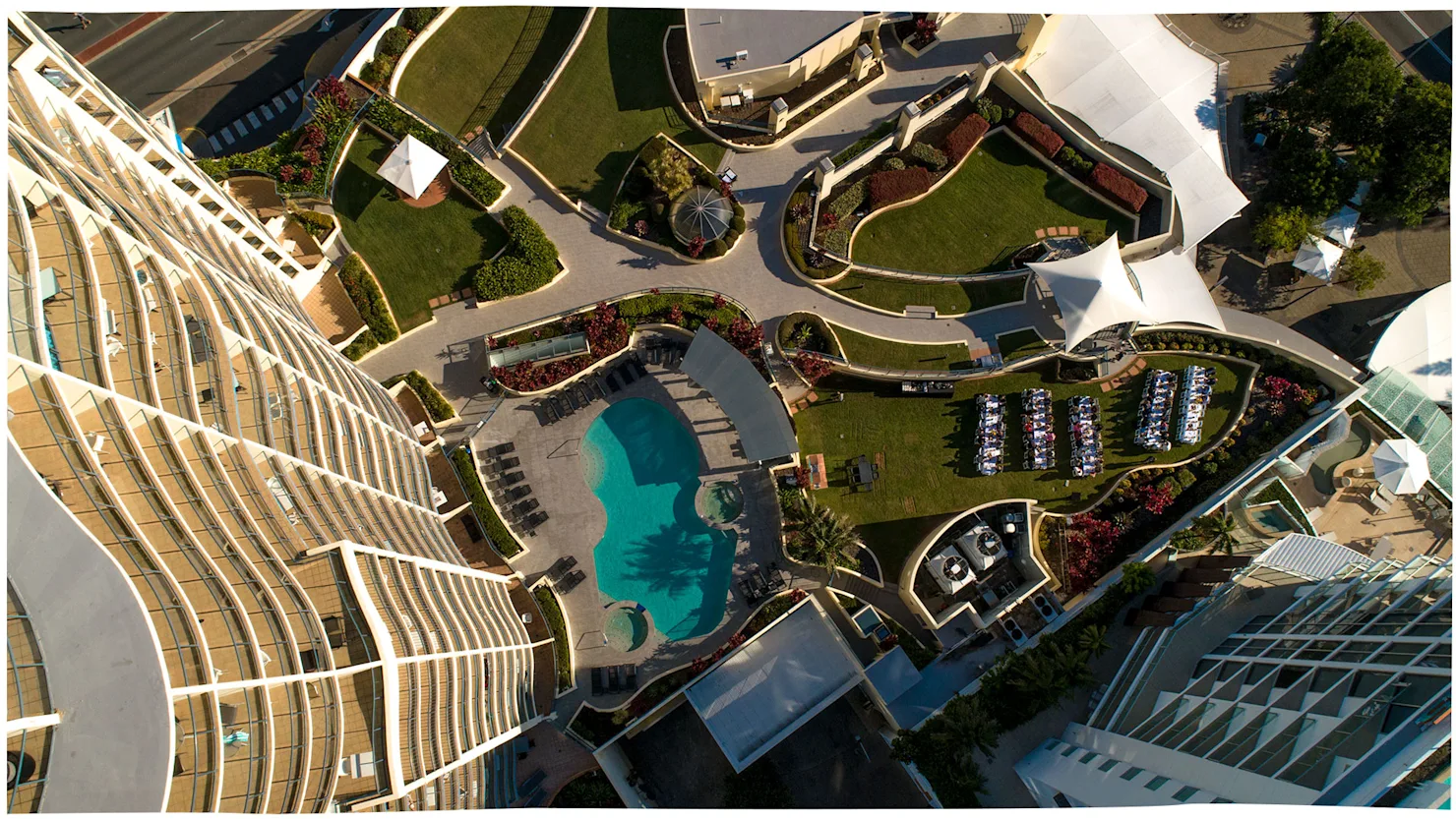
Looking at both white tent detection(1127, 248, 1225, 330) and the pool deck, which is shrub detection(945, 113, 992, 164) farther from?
the pool deck

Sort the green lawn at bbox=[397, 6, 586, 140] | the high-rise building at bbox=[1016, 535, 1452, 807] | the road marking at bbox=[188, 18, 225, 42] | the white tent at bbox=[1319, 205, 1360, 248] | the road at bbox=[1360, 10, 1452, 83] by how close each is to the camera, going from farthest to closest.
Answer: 1. the road marking at bbox=[188, 18, 225, 42]
2. the green lawn at bbox=[397, 6, 586, 140]
3. the road at bbox=[1360, 10, 1452, 83]
4. the white tent at bbox=[1319, 205, 1360, 248]
5. the high-rise building at bbox=[1016, 535, 1452, 807]

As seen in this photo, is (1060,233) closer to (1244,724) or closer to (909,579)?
(909,579)

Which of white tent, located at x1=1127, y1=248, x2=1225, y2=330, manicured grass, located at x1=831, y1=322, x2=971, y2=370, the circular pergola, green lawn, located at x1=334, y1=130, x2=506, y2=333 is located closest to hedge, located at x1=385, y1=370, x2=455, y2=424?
green lawn, located at x1=334, y1=130, x2=506, y2=333

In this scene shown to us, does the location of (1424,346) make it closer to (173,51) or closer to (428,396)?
(428,396)

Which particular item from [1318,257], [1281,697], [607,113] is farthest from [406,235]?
[1318,257]

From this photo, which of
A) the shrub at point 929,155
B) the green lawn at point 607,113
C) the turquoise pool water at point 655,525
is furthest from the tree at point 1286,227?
the turquoise pool water at point 655,525
